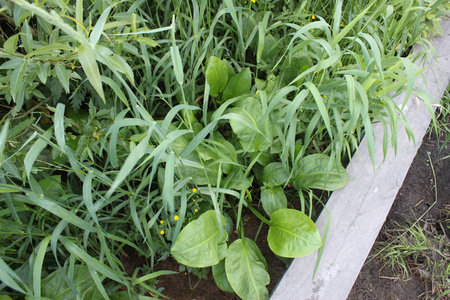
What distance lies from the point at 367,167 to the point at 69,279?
3.65 feet

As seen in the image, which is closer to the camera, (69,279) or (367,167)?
(69,279)

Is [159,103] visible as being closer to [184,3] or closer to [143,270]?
[184,3]

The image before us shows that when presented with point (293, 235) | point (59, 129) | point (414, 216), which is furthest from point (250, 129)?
point (414, 216)

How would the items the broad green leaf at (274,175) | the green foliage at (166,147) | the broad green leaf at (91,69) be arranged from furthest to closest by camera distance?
the broad green leaf at (274,175), the green foliage at (166,147), the broad green leaf at (91,69)

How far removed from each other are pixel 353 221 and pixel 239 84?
2.21ft

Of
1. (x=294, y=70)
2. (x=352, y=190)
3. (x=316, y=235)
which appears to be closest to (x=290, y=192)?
(x=352, y=190)

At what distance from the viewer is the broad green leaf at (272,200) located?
1.24m

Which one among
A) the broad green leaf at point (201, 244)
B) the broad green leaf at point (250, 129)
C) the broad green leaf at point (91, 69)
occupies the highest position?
the broad green leaf at point (91, 69)

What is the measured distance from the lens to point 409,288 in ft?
4.58

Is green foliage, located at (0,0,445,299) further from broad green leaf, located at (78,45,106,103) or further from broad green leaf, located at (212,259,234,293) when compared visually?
broad green leaf, located at (78,45,106,103)

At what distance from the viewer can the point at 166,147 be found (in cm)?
86

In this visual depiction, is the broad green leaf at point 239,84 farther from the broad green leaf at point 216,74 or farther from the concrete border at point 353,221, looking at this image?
the concrete border at point 353,221

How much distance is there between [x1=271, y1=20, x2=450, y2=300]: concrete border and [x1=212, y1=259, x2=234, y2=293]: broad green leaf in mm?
158

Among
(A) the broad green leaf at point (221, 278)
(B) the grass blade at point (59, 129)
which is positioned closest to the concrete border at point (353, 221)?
(A) the broad green leaf at point (221, 278)
